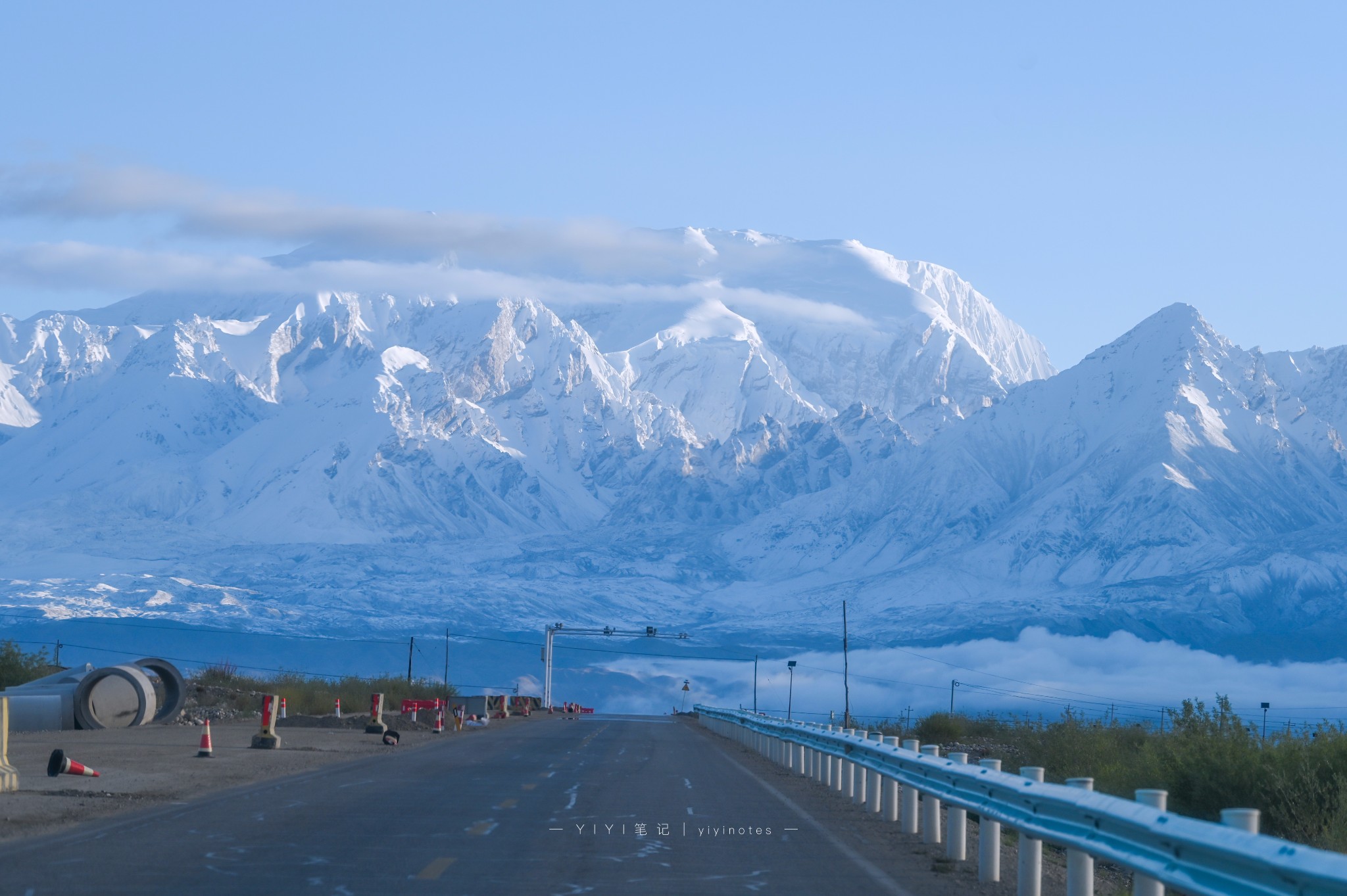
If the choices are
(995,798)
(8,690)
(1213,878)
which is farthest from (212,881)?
(8,690)

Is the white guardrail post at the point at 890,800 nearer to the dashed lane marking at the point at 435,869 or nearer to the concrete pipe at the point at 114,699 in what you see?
the dashed lane marking at the point at 435,869

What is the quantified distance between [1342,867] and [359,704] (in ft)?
237

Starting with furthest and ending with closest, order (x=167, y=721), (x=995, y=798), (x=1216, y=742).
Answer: (x=167, y=721), (x=1216, y=742), (x=995, y=798)

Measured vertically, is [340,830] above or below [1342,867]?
below

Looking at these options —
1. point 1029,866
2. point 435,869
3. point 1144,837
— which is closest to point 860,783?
point 435,869

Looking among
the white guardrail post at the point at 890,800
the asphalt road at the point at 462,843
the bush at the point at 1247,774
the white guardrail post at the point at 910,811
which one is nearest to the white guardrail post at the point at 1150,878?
the asphalt road at the point at 462,843

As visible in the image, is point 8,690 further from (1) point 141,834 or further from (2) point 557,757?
(1) point 141,834

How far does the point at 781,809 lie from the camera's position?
825 inches

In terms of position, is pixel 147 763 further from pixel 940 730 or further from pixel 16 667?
pixel 940 730

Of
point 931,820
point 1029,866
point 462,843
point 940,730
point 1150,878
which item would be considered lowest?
point 940,730

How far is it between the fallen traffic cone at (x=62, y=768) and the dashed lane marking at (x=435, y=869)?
1003 centimetres

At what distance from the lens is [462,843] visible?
15492 millimetres

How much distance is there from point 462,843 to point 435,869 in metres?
2.01

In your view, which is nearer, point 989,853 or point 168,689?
point 989,853
